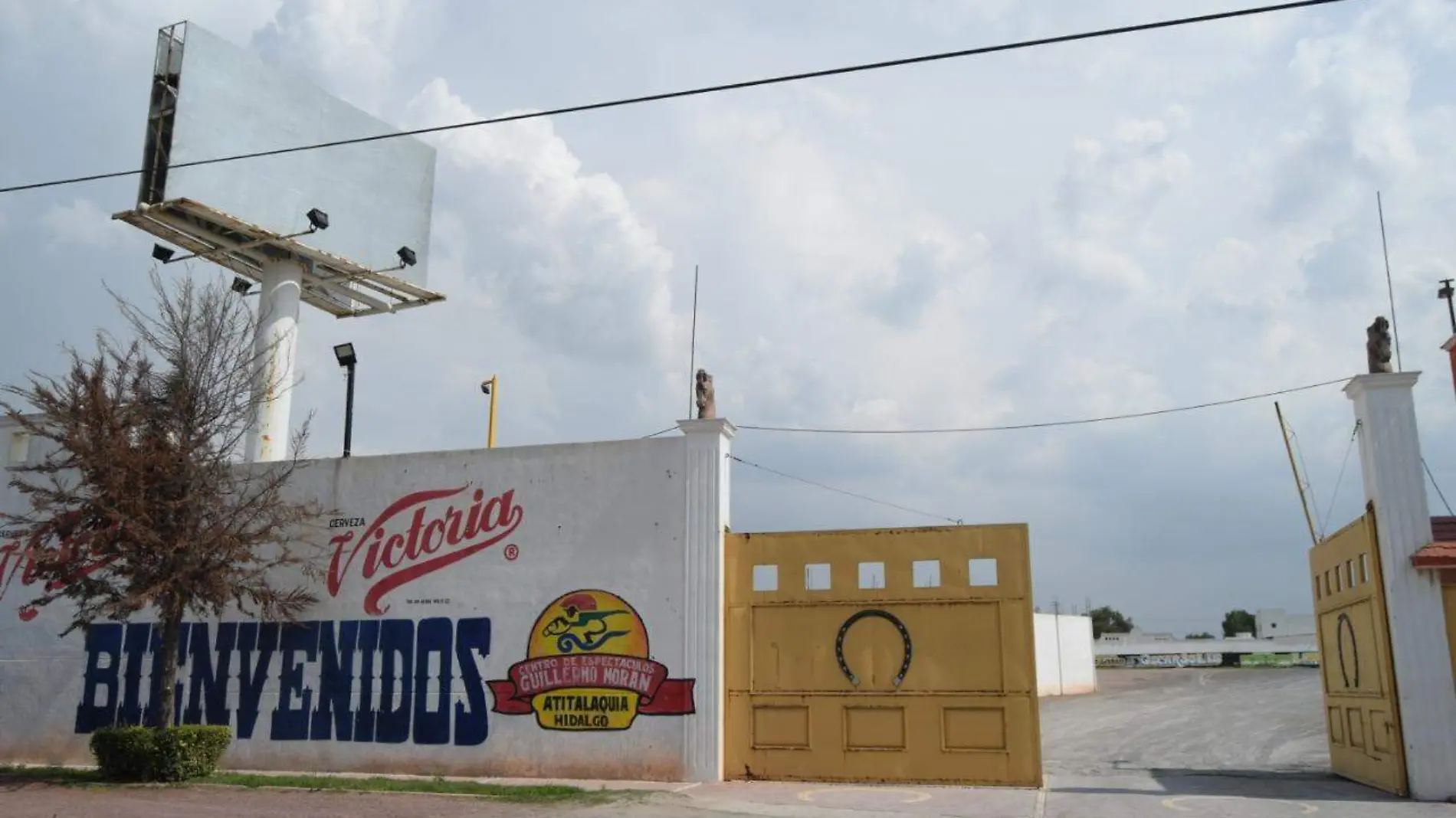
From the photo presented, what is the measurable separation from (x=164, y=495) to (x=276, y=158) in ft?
30.8

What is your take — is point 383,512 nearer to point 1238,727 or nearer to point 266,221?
point 266,221

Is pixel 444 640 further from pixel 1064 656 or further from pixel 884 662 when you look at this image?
pixel 1064 656

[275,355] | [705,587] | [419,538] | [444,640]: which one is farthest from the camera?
[275,355]

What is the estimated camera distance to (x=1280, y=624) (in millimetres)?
110812

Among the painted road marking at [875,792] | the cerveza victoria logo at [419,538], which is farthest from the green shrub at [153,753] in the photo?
the painted road marking at [875,792]

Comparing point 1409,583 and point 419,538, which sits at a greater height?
point 419,538

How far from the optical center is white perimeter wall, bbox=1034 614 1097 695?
46031mm

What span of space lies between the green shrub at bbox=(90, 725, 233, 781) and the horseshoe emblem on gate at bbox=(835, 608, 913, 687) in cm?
922

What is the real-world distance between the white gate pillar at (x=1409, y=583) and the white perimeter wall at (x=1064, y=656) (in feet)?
98.5

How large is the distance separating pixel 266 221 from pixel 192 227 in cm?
140

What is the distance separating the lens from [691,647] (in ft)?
53.4

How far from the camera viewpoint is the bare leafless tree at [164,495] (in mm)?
15820

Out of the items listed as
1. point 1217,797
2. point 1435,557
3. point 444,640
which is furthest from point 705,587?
point 1435,557

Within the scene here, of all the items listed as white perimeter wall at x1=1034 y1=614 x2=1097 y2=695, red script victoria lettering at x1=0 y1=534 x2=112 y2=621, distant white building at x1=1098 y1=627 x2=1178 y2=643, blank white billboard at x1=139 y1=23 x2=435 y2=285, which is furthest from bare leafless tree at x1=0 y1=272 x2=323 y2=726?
distant white building at x1=1098 y1=627 x2=1178 y2=643
